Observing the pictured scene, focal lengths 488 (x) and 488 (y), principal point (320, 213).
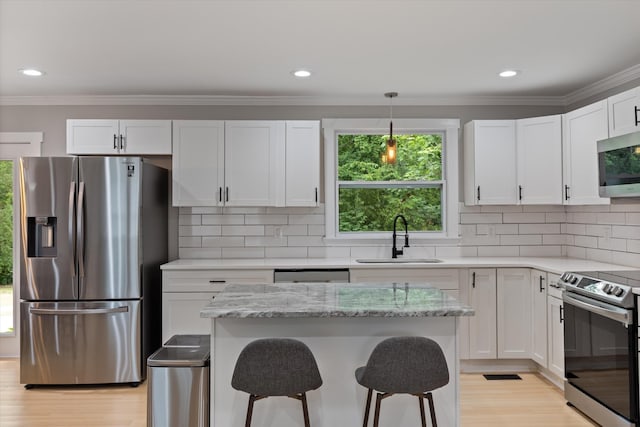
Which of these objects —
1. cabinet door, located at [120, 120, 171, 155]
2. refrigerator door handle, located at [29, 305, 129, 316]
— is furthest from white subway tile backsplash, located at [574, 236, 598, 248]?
refrigerator door handle, located at [29, 305, 129, 316]

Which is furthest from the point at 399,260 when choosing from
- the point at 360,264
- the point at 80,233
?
the point at 80,233

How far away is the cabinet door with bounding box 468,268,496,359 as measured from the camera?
13.5 ft

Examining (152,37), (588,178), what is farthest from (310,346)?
(588,178)

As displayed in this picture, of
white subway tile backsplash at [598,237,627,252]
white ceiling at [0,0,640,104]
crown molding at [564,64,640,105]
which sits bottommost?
white subway tile backsplash at [598,237,627,252]

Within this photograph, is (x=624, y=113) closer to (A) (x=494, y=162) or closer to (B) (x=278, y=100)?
(A) (x=494, y=162)

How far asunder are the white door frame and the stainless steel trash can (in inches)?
122

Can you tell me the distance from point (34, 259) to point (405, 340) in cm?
312

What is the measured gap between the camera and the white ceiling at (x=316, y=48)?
2725 mm

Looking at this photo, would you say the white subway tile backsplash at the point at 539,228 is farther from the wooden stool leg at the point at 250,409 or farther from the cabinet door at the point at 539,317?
the wooden stool leg at the point at 250,409

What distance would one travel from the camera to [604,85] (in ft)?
13.6

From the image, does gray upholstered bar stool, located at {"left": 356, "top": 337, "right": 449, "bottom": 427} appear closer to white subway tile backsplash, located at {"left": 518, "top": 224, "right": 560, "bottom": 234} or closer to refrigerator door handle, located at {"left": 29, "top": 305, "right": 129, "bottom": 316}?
refrigerator door handle, located at {"left": 29, "top": 305, "right": 129, "bottom": 316}

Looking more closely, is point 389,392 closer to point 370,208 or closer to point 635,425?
point 635,425

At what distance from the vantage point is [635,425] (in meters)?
2.74

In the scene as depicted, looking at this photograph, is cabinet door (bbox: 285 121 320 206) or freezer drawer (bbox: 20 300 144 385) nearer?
freezer drawer (bbox: 20 300 144 385)
